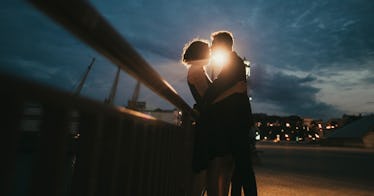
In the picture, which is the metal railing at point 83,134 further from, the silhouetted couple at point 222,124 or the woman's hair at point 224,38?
the woman's hair at point 224,38

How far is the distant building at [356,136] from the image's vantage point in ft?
187

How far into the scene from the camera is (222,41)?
301 cm

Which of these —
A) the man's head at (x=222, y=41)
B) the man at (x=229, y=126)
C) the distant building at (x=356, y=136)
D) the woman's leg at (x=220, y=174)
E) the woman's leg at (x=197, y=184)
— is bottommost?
the woman's leg at (x=197, y=184)

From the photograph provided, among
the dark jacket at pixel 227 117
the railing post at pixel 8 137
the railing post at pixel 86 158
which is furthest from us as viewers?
the dark jacket at pixel 227 117

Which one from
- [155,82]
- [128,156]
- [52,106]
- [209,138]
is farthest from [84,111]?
[209,138]

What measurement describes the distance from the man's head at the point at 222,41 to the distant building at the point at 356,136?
6309 cm

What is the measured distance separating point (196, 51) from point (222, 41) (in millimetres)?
290

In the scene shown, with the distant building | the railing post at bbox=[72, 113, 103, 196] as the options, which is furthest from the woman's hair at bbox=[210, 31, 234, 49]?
the distant building

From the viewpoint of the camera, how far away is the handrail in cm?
76

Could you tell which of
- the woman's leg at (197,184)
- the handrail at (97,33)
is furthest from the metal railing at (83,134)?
the woman's leg at (197,184)

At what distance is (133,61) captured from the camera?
1307 mm

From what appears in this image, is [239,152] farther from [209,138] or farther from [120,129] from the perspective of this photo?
[120,129]

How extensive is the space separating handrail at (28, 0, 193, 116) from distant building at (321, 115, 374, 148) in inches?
2549

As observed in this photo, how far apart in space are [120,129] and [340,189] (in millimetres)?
6615
